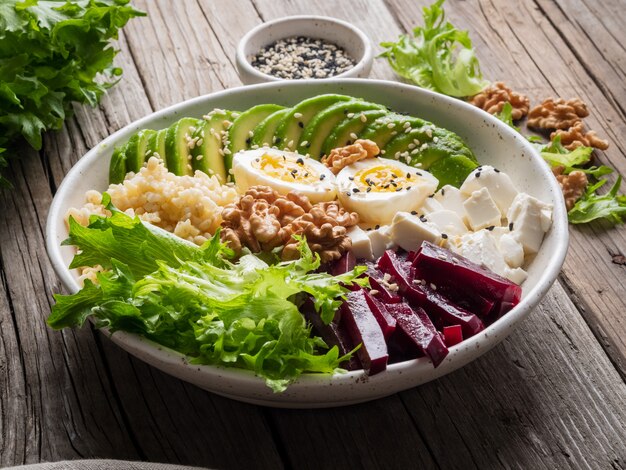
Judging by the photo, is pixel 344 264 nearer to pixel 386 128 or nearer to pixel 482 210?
Result: pixel 482 210

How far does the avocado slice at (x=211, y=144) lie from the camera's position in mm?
3447

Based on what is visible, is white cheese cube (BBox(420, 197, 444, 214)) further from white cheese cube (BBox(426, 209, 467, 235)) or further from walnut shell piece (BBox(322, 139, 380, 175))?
walnut shell piece (BBox(322, 139, 380, 175))

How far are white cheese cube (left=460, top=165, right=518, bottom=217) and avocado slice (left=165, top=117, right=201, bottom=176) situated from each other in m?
1.21

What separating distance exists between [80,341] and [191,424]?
2.13ft

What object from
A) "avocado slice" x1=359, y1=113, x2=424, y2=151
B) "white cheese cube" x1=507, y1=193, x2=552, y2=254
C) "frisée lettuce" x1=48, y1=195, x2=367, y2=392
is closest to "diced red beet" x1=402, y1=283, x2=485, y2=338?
"frisée lettuce" x1=48, y1=195, x2=367, y2=392

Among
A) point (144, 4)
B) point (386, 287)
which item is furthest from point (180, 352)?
point (144, 4)

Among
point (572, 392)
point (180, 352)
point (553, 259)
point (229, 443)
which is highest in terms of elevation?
point (180, 352)

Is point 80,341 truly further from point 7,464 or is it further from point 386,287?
point 386,287

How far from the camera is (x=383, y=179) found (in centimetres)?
338

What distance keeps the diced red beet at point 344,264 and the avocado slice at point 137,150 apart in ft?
Result: 3.38

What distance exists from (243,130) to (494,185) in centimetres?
114

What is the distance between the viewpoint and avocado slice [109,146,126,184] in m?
3.38

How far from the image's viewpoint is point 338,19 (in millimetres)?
4941

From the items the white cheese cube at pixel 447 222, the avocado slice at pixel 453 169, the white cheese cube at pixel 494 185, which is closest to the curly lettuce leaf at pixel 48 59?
the avocado slice at pixel 453 169
